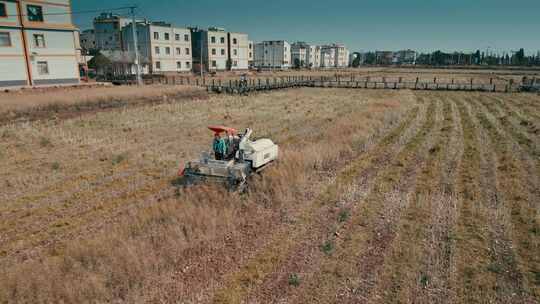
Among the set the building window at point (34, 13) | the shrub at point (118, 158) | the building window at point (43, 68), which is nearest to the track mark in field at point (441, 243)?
the shrub at point (118, 158)

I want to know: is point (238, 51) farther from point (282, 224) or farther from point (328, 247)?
point (328, 247)

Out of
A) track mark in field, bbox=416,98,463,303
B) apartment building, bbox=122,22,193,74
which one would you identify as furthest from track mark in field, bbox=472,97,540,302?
apartment building, bbox=122,22,193,74

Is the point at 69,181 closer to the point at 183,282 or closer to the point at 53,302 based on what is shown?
the point at 53,302

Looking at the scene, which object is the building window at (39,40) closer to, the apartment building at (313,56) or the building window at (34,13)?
the building window at (34,13)

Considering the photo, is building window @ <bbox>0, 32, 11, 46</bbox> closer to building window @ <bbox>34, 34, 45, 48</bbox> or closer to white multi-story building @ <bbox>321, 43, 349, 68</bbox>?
building window @ <bbox>34, 34, 45, 48</bbox>

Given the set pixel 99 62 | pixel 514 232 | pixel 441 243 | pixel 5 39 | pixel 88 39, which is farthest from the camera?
pixel 88 39

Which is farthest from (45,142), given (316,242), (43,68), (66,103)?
(43,68)

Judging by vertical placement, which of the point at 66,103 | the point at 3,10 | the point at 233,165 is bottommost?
the point at 233,165
